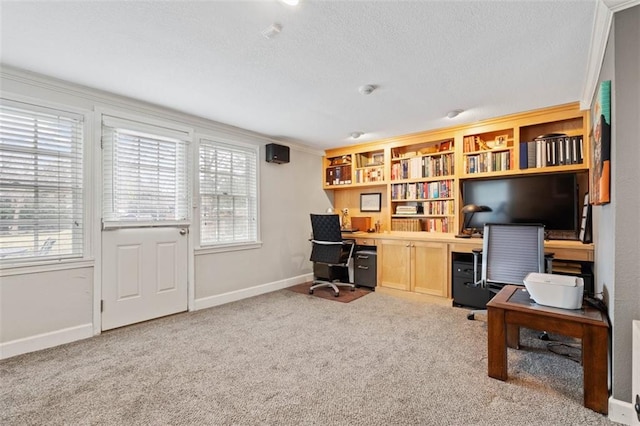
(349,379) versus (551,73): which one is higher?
(551,73)

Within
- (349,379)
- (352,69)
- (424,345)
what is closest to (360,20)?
(352,69)

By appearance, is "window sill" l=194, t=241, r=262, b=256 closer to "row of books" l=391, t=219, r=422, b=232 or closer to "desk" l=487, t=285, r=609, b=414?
"row of books" l=391, t=219, r=422, b=232

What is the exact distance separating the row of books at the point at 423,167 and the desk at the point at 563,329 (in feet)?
7.13

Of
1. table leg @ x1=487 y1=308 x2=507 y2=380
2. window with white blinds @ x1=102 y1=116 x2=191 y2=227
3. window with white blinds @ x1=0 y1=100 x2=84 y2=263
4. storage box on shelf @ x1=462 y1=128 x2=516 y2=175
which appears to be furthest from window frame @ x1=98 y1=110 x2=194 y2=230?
storage box on shelf @ x1=462 y1=128 x2=516 y2=175

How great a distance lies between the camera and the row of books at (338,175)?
508cm

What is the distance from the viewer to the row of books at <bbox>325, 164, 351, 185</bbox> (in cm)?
508

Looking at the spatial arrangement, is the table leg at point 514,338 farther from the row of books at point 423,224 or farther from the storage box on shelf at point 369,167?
the storage box on shelf at point 369,167

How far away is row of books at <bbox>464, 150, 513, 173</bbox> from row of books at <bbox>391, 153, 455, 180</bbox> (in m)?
0.22

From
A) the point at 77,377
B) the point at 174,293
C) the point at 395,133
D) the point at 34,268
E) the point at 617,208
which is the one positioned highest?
the point at 395,133

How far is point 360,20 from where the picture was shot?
180 cm

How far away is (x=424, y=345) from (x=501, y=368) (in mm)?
623

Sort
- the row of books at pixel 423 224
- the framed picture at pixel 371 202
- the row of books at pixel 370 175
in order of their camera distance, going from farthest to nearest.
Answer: the framed picture at pixel 371 202 < the row of books at pixel 370 175 < the row of books at pixel 423 224

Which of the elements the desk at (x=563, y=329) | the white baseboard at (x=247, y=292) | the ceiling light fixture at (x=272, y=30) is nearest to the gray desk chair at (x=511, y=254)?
the desk at (x=563, y=329)

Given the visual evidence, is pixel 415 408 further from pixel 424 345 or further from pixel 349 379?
pixel 424 345
